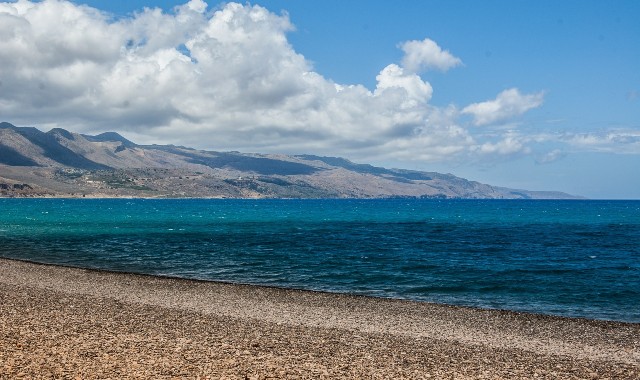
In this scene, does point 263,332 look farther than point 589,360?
Yes

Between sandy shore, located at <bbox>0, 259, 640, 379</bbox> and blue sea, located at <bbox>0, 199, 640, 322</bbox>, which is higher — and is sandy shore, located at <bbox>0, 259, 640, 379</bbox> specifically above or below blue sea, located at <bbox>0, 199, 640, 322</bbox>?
above

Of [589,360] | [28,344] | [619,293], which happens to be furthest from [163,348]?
[619,293]

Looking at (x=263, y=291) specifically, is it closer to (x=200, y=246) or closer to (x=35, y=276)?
(x=35, y=276)

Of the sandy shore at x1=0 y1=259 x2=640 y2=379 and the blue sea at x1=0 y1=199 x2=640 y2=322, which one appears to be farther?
the blue sea at x1=0 y1=199 x2=640 y2=322

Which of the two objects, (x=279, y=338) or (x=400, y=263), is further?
(x=400, y=263)

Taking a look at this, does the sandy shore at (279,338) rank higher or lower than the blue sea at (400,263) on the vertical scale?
higher

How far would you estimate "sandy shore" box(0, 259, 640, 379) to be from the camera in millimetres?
16578

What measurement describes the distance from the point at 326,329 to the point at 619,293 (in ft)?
87.2

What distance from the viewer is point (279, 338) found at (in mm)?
21578

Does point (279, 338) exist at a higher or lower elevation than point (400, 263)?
higher

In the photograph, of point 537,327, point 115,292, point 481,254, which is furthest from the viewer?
point 481,254

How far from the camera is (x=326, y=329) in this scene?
2455 centimetres

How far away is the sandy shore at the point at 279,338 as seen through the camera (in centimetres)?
1658

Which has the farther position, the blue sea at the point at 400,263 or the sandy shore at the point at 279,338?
the blue sea at the point at 400,263
